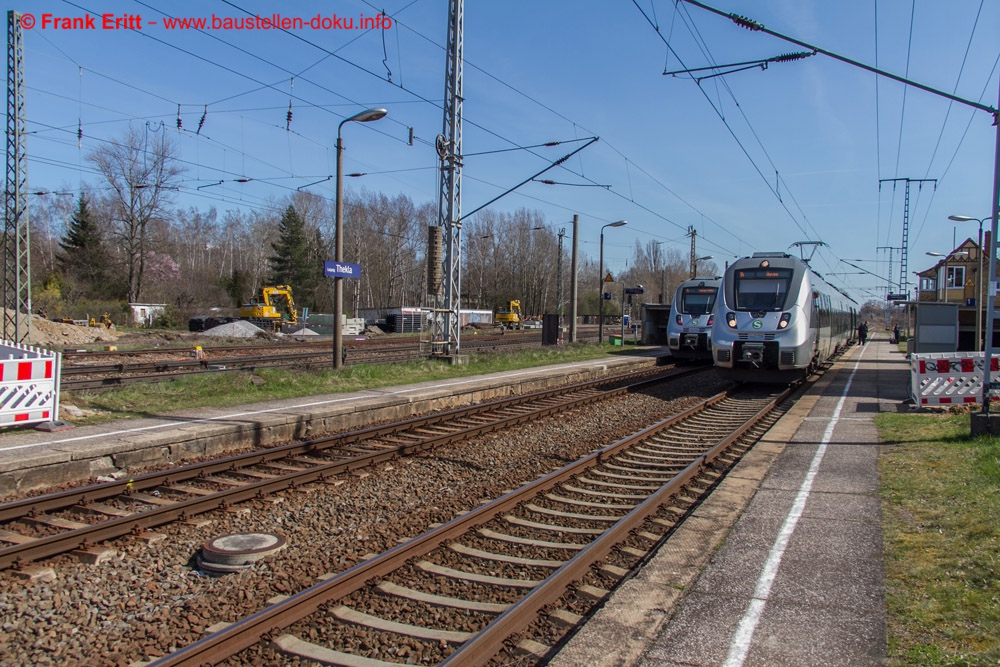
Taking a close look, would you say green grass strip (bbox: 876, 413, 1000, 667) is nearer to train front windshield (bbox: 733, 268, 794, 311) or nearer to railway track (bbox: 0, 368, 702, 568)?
railway track (bbox: 0, 368, 702, 568)

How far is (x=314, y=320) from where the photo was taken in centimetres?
4719

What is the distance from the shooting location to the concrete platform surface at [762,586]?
3.56 m

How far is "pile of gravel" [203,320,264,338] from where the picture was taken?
1332 inches

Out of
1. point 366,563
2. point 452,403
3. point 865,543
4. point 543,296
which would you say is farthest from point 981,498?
point 543,296

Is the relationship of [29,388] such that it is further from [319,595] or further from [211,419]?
[319,595]

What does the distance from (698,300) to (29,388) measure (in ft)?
68.4

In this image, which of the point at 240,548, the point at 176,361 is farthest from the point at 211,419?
the point at 176,361

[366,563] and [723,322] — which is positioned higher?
[723,322]

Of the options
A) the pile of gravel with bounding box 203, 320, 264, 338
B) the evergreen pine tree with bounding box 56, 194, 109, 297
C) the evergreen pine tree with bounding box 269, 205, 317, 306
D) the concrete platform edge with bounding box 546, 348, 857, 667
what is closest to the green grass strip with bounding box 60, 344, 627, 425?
the concrete platform edge with bounding box 546, 348, 857, 667

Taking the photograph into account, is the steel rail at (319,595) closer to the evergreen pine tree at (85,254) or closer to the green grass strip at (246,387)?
the green grass strip at (246,387)

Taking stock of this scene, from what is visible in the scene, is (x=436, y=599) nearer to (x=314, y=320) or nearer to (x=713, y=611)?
(x=713, y=611)

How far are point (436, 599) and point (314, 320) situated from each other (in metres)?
44.7

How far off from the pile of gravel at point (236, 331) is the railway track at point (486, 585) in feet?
97.3

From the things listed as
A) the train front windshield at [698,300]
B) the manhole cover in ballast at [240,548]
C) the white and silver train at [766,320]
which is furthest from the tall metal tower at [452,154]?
the manhole cover in ballast at [240,548]
